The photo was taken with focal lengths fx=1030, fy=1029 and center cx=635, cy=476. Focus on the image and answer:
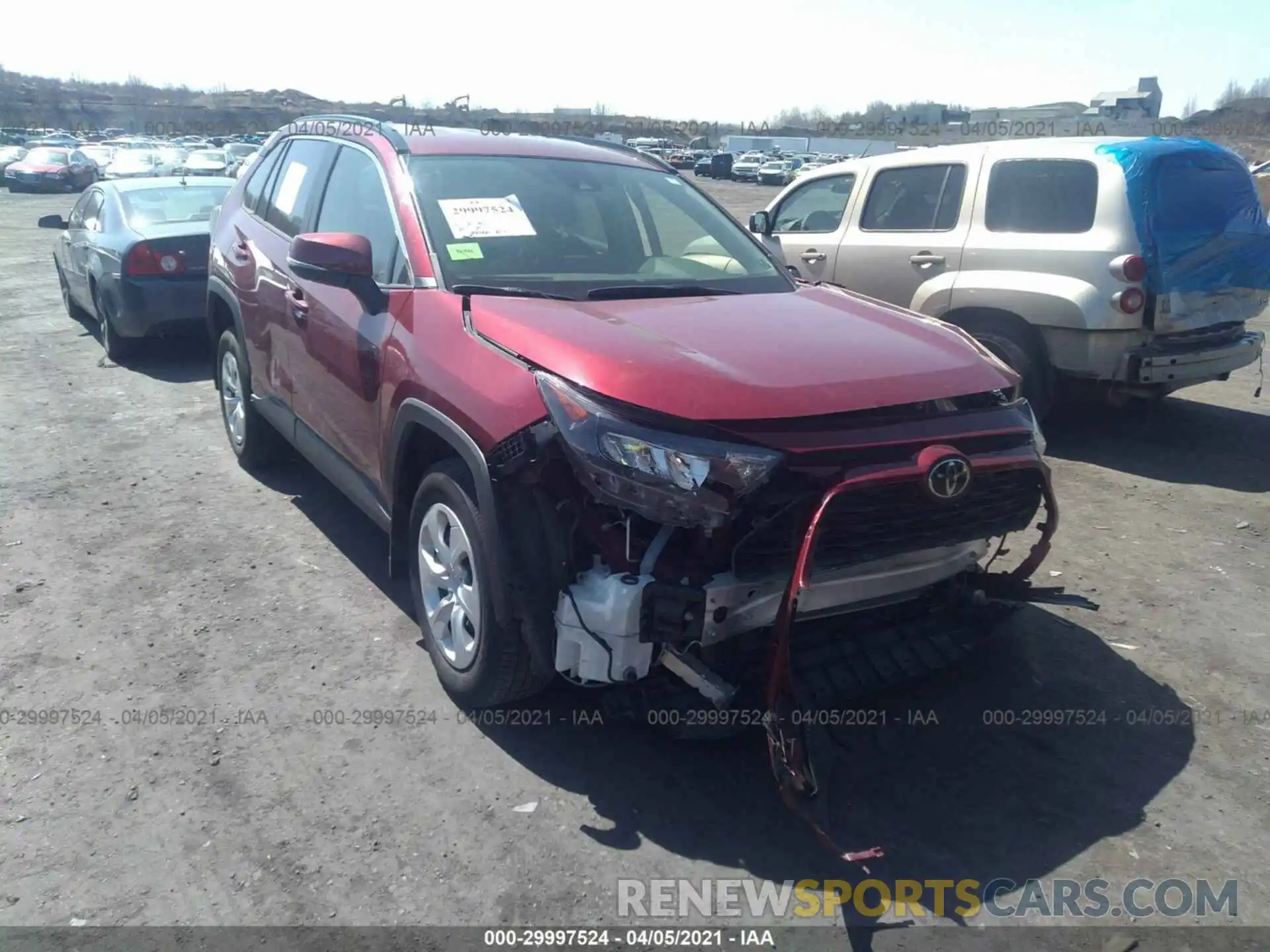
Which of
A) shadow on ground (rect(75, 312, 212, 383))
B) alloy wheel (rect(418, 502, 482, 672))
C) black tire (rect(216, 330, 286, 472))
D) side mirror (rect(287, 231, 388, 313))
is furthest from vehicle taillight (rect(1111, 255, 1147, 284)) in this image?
shadow on ground (rect(75, 312, 212, 383))

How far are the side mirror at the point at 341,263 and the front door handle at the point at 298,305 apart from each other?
553 millimetres

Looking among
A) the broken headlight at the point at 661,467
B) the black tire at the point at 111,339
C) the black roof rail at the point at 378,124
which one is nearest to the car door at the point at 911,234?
the black roof rail at the point at 378,124

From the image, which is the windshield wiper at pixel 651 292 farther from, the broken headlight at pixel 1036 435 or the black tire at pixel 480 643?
the broken headlight at pixel 1036 435

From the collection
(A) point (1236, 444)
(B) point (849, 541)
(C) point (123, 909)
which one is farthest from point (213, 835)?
(A) point (1236, 444)

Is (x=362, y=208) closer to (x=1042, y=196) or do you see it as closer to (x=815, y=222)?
(x=1042, y=196)

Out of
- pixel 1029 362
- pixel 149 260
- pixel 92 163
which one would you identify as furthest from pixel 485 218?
pixel 92 163

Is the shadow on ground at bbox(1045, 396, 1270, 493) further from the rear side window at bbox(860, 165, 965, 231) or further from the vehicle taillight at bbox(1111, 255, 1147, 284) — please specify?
the rear side window at bbox(860, 165, 965, 231)

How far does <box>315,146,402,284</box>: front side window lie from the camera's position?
13.5 ft

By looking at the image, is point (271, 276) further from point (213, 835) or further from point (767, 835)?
point (767, 835)

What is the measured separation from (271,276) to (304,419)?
2.53 feet

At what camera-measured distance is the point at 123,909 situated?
2.72 m

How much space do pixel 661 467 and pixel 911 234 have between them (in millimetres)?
5451

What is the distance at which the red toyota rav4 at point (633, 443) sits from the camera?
2.95 meters

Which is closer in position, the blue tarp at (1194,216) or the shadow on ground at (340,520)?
the shadow on ground at (340,520)
